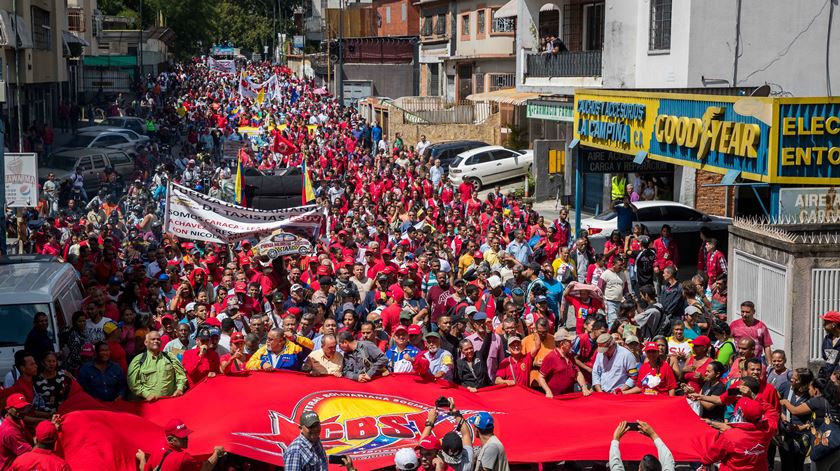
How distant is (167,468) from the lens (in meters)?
7.67

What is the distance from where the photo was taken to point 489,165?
34844 millimetres

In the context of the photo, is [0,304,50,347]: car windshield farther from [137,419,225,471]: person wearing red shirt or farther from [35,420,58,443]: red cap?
[137,419,225,471]: person wearing red shirt

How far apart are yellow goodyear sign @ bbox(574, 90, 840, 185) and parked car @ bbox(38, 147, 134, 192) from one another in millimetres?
17215

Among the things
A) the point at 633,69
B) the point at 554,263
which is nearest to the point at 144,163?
the point at 633,69

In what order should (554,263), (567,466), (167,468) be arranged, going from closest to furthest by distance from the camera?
1. (167,468)
2. (567,466)
3. (554,263)

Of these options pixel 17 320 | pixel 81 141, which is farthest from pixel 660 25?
pixel 81 141

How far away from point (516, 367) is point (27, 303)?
197 inches

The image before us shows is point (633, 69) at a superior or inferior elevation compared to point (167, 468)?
superior

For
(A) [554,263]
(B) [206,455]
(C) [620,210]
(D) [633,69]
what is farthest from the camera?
(D) [633,69]

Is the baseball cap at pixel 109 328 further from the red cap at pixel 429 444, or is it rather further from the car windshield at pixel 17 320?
the red cap at pixel 429 444

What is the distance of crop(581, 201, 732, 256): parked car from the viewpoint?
70.2 ft

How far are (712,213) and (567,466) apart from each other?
17.6 metres

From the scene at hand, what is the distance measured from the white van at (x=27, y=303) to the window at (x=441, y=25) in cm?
4260

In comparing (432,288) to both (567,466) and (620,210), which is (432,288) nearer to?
(567,466)
